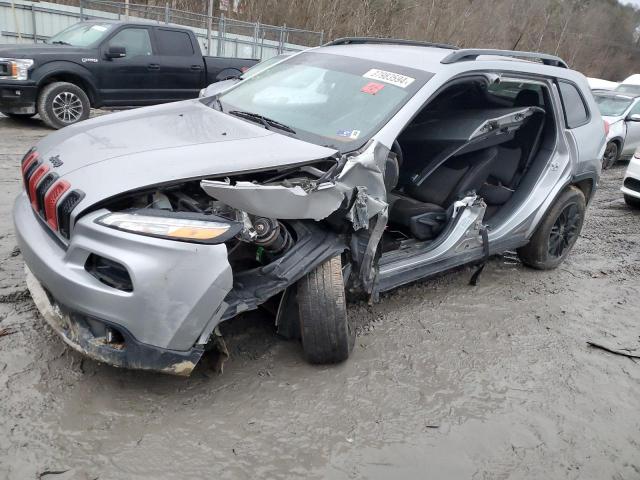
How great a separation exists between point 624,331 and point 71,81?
7.87 metres

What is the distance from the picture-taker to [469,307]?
391cm

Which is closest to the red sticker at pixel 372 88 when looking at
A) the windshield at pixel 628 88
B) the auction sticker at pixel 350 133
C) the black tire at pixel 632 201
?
the auction sticker at pixel 350 133

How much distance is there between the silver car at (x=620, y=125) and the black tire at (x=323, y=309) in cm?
911

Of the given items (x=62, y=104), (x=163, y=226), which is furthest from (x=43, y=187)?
(x=62, y=104)

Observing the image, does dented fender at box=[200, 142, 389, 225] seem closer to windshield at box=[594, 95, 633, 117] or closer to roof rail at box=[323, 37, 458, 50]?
roof rail at box=[323, 37, 458, 50]

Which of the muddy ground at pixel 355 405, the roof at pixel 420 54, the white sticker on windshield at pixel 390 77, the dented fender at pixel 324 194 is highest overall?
the roof at pixel 420 54

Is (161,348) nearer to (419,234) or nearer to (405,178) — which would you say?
(419,234)

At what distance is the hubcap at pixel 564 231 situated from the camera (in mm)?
4594

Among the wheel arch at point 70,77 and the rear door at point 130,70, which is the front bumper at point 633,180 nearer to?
the rear door at point 130,70

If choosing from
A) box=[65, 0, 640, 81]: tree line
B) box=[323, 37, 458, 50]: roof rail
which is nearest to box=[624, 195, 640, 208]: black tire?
box=[65, 0, 640, 81]: tree line

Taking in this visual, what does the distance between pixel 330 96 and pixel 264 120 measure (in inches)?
19.0

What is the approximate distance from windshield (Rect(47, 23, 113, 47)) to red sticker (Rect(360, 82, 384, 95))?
20.9ft

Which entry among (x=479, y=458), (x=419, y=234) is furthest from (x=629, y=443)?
(x=419, y=234)

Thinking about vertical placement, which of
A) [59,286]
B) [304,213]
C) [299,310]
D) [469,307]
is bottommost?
[469,307]
